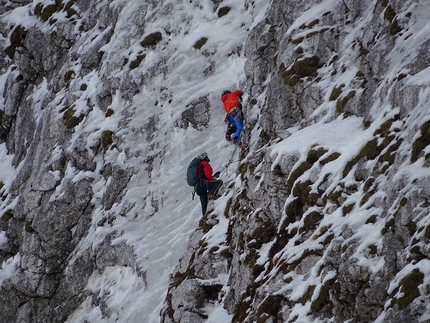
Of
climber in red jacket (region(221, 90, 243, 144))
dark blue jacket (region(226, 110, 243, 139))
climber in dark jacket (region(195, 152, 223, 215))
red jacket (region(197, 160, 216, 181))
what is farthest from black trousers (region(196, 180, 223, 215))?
climber in red jacket (region(221, 90, 243, 144))

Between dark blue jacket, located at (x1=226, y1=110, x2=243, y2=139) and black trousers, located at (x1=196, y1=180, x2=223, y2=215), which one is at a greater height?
dark blue jacket, located at (x1=226, y1=110, x2=243, y2=139)

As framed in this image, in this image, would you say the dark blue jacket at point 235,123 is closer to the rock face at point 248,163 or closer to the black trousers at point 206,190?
the rock face at point 248,163

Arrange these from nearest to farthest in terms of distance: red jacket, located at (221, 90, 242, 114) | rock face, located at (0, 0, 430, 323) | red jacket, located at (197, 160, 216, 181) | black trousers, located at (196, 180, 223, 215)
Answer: rock face, located at (0, 0, 430, 323)
black trousers, located at (196, 180, 223, 215)
red jacket, located at (197, 160, 216, 181)
red jacket, located at (221, 90, 242, 114)

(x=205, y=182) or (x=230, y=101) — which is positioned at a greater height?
(x=230, y=101)

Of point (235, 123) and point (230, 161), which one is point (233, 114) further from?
point (230, 161)

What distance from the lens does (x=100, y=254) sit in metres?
26.4

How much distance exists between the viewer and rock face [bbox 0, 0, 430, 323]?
42.1 feet

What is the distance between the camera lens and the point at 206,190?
22016mm

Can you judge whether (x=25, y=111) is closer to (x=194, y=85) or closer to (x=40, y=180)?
(x=40, y=180)

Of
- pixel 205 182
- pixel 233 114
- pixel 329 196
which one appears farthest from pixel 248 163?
pixel 329 196

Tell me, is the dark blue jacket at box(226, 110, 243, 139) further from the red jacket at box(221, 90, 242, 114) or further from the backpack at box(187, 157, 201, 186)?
the backpack at box(187, 157, 201, 186)

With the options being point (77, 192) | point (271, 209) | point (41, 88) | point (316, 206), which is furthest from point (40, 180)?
point (316, 206)

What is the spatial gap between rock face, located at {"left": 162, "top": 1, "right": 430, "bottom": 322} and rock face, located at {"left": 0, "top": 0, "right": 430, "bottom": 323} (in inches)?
1.7

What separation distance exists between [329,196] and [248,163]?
5.32 metres
